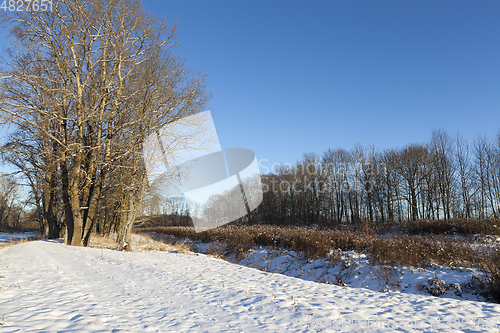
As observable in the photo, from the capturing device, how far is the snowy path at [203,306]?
4121 mm

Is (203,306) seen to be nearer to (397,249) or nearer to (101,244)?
(397,249)

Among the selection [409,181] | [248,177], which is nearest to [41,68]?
[409,181]

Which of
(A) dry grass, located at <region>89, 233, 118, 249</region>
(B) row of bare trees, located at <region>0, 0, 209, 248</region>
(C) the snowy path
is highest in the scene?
(B) row of bare trees, located at <region>0, 0, 209, 248</region>

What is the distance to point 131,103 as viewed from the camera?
14555mm

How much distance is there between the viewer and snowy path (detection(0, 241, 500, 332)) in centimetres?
412

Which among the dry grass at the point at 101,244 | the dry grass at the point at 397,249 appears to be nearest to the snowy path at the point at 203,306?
the dry grass at the point at 397,249

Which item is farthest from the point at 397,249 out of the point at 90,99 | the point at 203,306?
the point at 90,99

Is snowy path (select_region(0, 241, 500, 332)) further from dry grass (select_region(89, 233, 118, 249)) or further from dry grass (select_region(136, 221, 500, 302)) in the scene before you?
dry grass (select_region(89, 233, 118, 249))

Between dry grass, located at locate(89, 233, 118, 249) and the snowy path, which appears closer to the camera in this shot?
the snowy path

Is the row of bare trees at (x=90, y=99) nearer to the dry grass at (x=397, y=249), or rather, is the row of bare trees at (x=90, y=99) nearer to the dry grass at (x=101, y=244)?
the dry grass at (x=101, y=244)

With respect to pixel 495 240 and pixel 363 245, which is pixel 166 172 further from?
pixel 495 240

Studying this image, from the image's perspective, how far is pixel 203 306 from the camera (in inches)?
202

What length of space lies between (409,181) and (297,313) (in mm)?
32093

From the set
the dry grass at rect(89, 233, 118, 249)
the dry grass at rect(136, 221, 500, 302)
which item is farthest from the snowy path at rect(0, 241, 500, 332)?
the dry grass at rect(89, 233, 118, 249)
